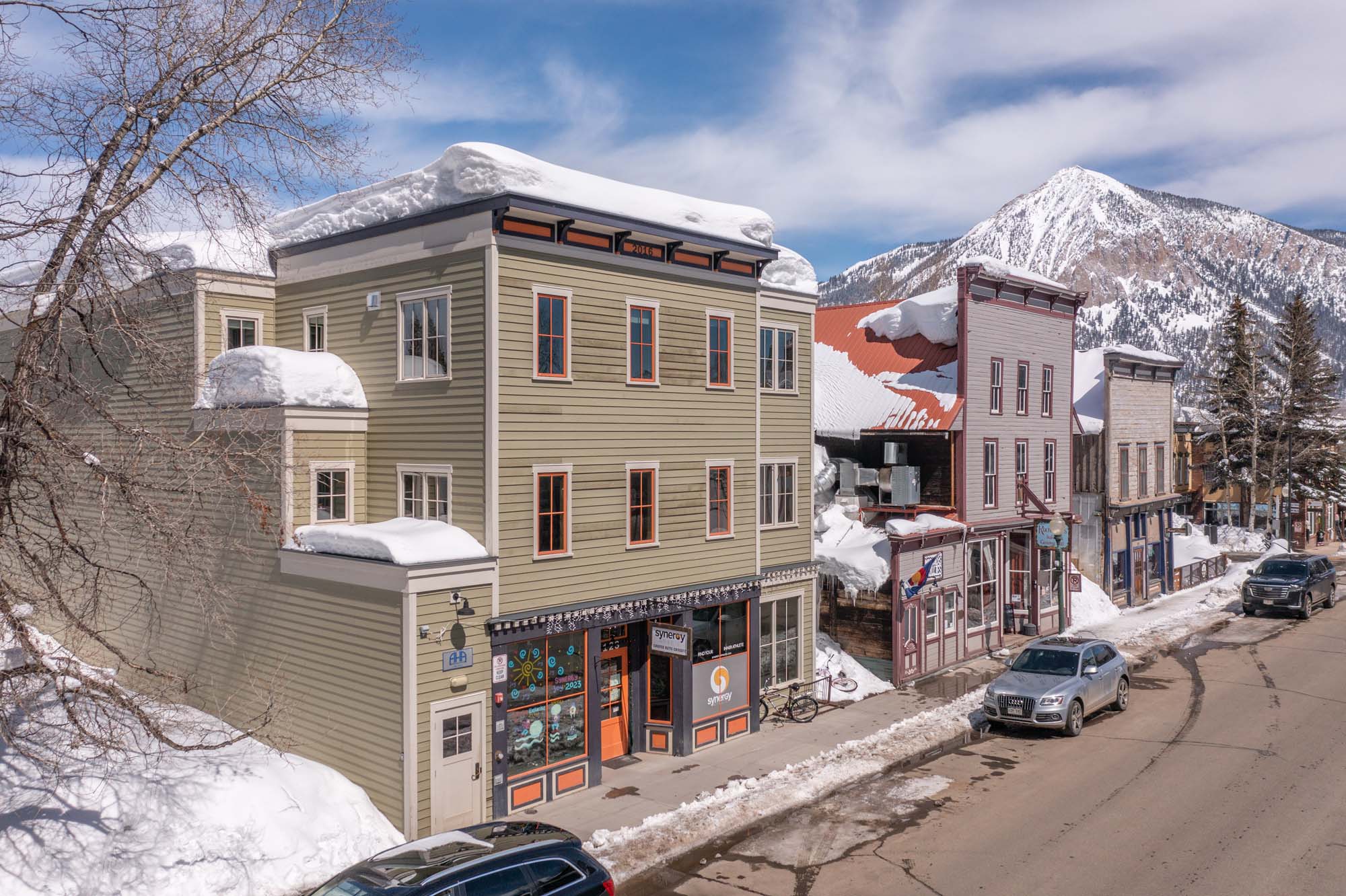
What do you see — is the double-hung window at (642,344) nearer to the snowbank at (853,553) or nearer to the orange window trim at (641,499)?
the orange window trim at (641,499)

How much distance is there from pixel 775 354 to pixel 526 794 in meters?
11.5

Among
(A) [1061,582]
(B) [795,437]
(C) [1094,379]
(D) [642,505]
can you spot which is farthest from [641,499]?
(C) [1094,379]

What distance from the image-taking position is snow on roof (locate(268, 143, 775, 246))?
16938 millimetres

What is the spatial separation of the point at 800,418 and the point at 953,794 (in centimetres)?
962

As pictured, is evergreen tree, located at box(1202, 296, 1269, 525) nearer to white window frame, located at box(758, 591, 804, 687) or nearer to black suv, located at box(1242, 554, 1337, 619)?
black suv, located at box(1242, 554, 1337, 619)

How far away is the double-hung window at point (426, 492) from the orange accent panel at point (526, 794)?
4823mm

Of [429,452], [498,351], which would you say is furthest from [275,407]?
[498,351]

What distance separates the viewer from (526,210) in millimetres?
16875

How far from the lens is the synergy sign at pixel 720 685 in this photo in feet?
66.1

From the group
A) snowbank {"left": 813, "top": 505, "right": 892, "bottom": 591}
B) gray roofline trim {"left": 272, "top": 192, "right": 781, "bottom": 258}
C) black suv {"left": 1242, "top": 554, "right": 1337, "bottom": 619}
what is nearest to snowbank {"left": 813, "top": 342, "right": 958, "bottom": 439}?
snowbank {"left": 813, "top": 505, "right": 892, "bottom": 591}

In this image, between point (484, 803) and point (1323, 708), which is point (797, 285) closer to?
point (484, 803)

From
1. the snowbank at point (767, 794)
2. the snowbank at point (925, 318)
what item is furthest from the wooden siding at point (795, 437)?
the snowbank at point (925, 318)

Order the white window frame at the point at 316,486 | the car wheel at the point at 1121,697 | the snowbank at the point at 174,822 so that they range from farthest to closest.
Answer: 1. the car wheel at the point at 1121,697
2. the white window frame at the point at 316,486
3. the snowbank at the point at 174,822

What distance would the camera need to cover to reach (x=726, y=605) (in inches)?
834
